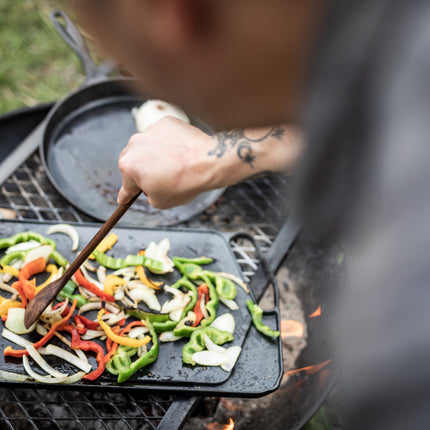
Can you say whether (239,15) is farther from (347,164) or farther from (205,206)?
(205,206)

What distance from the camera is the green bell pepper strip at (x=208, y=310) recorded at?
7.46ft

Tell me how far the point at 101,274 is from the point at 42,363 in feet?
1.83

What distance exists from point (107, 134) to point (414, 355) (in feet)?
9.69

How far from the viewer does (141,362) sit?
211 centimetres

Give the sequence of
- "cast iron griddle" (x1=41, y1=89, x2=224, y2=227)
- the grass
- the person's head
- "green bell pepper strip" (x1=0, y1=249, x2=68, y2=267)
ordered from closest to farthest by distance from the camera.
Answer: the person's head < "green bell pepper strip" (x1=0, y1=249, x2=68, y2=267) < "cast iron griddle" (x1=41, y1=89, x2=224, y2=227) < the grass

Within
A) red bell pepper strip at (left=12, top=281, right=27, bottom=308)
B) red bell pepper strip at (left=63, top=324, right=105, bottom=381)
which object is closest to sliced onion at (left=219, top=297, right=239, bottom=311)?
red bell pepper strip at (left=63, top=324, right=105, bottom=381)

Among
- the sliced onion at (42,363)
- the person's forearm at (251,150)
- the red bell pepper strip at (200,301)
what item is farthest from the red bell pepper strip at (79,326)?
the person's forearm at (251,150)

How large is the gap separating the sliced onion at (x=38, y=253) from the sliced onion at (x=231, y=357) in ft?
3.60

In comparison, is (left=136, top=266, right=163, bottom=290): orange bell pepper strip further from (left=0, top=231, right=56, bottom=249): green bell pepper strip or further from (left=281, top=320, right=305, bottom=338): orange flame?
(left=281, top=320, right=305, bottom=338): orange flame

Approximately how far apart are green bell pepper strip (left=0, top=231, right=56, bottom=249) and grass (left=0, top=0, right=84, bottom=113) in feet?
8.38

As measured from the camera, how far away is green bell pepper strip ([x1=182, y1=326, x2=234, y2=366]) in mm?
2221

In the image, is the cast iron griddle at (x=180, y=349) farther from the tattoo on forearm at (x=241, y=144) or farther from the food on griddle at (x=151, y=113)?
the food on griddle at (x=151, y=113)

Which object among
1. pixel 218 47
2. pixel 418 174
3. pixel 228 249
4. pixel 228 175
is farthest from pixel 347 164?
pixel 228 249

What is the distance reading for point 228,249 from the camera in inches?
107
